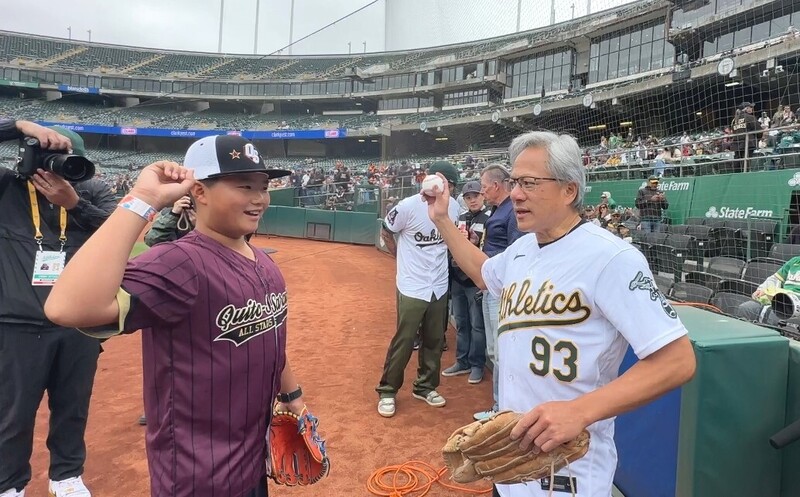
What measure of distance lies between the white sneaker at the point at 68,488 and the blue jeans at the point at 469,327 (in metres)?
Answer: 3.55

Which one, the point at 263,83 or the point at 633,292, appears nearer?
the point at 633,292

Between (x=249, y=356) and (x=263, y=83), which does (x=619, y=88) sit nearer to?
(x=249, y=356)

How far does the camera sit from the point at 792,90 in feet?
49.3

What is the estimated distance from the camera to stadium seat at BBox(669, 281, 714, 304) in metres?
5.08

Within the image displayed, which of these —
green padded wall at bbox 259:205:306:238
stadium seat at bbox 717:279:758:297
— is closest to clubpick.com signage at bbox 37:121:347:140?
green padded wall at bbox 259:205:306:238

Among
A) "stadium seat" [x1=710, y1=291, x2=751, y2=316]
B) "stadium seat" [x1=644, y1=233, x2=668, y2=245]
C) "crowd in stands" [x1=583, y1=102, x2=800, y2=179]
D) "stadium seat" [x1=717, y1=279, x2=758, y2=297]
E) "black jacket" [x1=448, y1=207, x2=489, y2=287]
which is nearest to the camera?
"stadium seat" [x1=710, y1=291, x2=751, y2=316]

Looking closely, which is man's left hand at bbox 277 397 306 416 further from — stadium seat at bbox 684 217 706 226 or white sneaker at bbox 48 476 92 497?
stadium seat at bbox 684 217 706 226

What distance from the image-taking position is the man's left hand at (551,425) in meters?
1.17

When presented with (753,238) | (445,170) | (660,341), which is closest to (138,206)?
(660,341)

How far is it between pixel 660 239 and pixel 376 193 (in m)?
10.5

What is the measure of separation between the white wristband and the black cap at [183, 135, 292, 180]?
21cm

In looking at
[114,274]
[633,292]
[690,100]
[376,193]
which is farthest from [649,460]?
[690,100]

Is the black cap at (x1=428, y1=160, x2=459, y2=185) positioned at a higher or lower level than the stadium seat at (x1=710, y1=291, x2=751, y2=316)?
higher

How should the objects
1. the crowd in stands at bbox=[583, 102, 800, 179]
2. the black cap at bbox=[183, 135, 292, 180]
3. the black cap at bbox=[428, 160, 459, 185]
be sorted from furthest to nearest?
the crowd in stands at bbox=[583, 102, 800, 179] → the black cap at bbox=[428, 160, 459, 185] → the black cap at bbox=[183, 135, 292, 180]
